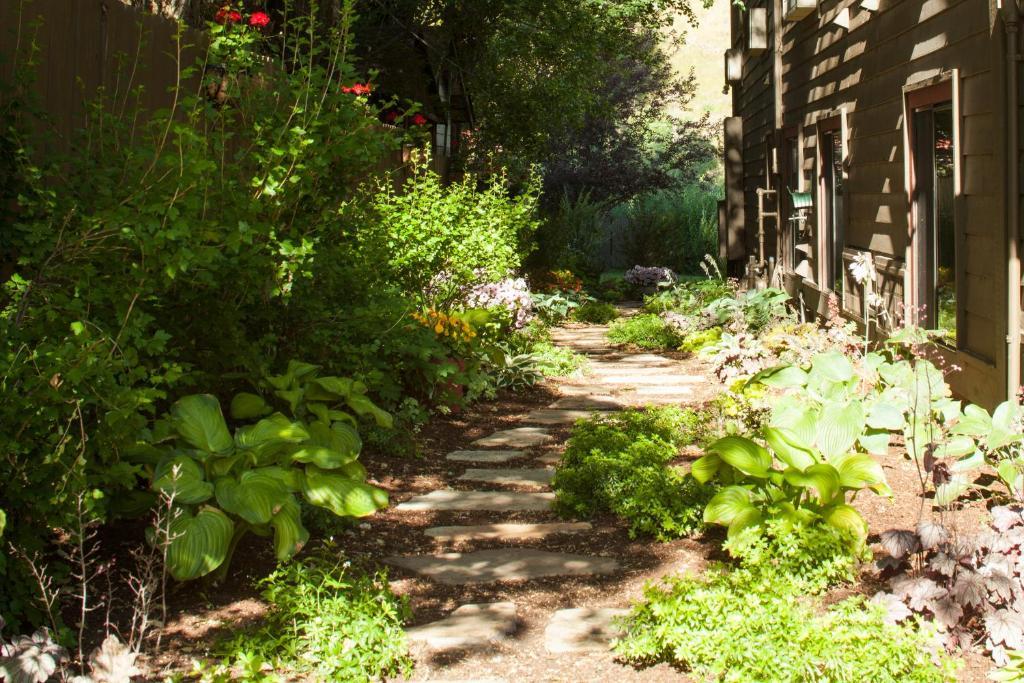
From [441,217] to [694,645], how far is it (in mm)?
5334

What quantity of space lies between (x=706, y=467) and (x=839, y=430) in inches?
20.8

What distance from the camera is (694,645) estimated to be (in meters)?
3.29

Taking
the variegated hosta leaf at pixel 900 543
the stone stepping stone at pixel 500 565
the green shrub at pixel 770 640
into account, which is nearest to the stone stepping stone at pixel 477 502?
the stone stepping stone at pixel 500 565

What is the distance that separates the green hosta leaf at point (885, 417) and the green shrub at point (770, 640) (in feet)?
4.73

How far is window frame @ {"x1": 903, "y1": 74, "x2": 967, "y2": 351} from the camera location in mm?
6246

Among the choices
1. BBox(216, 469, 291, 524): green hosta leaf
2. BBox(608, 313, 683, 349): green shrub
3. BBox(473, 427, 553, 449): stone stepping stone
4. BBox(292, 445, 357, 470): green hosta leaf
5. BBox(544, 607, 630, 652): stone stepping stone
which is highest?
BBox(292, 445, 357, 470): green hosta leaf

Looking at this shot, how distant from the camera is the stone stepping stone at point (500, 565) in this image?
4.32 meters

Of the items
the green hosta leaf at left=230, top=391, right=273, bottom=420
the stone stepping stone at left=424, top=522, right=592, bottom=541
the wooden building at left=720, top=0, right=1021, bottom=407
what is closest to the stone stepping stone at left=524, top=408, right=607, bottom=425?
the wooden building at left=720, top=0, right=1021, bottom=407

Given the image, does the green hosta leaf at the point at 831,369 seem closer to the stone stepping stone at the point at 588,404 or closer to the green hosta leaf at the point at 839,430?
the green hosta leaf at the point at 839,430

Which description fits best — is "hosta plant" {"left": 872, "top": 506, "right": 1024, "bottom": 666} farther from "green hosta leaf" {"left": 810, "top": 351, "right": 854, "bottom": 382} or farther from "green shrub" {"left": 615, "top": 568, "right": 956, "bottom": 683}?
"green hosta leaf" {"left": 810, "top": 351, "right": 854, "bottom": 382}

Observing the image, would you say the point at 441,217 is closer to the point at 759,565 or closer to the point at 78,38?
the point at 78,38

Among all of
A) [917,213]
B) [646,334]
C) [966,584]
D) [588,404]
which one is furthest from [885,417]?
[646,334]

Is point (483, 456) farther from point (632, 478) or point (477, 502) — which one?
point (632, 478)

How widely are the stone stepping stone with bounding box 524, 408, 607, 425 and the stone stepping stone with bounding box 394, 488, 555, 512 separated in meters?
1.97
